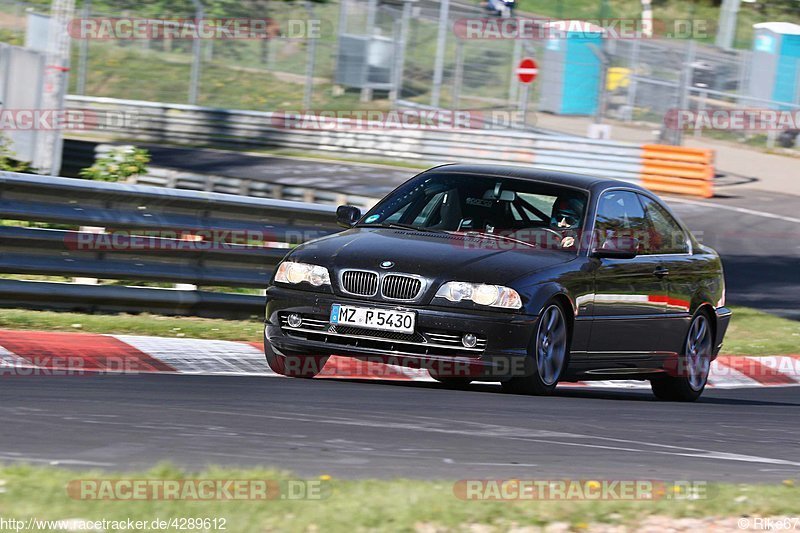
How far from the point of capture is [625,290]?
348 inches

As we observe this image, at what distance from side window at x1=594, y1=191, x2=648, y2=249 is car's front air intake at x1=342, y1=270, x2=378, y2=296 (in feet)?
5.47

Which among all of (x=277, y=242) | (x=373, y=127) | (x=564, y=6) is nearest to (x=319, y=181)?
(x=373, y=127)

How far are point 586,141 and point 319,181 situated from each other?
17.1ft

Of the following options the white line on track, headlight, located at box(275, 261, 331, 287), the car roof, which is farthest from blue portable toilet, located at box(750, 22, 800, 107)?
headlight, located at box(275, 261, 331, 287)

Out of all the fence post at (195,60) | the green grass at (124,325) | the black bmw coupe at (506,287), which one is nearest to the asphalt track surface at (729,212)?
the fence post at (195,60)

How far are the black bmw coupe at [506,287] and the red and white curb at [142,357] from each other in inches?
19.5

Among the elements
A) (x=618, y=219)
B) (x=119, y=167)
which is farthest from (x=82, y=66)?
(x=618, y=219)

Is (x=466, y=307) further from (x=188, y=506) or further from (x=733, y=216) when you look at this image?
(x=733, y=216)

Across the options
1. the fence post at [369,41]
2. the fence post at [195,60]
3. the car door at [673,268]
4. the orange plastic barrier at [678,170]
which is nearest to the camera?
the car door at [673,268]

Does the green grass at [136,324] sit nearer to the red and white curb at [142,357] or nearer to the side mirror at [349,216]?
the red and white curb at [142,357]

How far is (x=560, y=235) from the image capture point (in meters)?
8.56

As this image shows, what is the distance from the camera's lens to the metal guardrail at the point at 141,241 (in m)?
9.95

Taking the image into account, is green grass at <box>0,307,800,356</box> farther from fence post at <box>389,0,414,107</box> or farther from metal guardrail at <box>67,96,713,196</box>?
fence post at <box>389,0,414,107</box>

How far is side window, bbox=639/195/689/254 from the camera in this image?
9.41 metres
